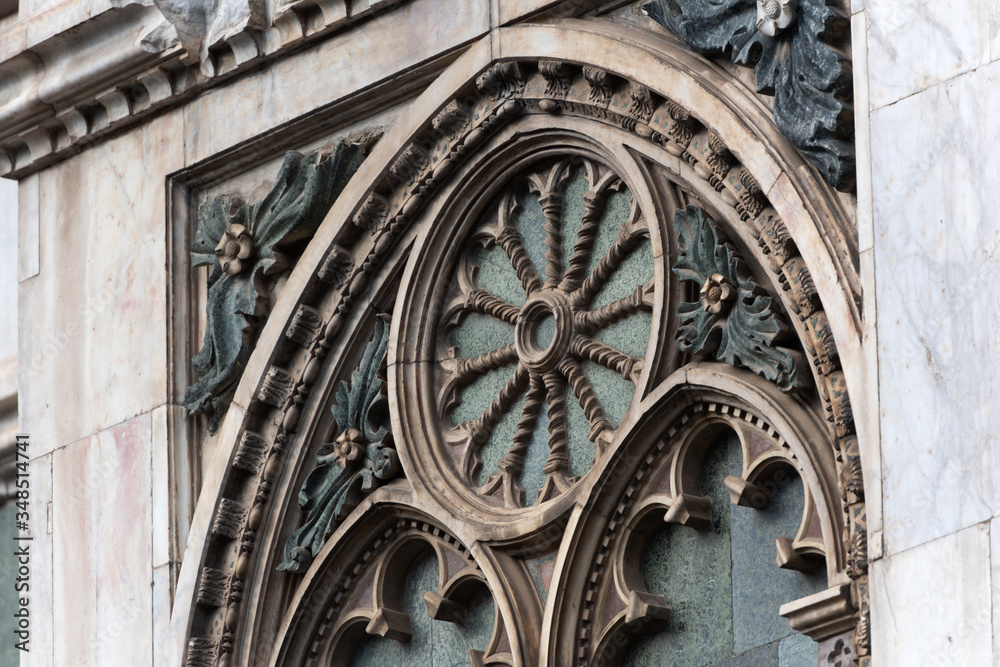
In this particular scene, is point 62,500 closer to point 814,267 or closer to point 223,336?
point 223,336

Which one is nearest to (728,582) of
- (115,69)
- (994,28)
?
(994,28)

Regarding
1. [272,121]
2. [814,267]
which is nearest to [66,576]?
[272,121]

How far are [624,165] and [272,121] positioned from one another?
2047 mm

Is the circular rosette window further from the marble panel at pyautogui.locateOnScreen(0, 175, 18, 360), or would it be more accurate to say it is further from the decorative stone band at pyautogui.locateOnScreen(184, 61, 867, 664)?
the marble panel at pyautogui.locateOnScreen(0, 175, 18, 360)

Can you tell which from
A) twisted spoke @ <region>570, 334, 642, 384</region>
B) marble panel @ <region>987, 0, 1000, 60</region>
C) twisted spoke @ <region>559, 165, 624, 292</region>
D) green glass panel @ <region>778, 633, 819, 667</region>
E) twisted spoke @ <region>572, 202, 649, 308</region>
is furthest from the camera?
twisted spoke @ <region>559, 165, 624, 292</region>

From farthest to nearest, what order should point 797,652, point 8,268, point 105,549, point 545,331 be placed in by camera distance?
point 8,268 < point 105,549 < point 545,331 < point 797,652

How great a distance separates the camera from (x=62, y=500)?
11.4 meters

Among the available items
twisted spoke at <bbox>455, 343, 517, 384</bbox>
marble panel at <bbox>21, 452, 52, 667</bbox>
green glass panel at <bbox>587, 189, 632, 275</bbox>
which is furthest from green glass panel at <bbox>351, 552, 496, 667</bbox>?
marble panel at <bbox>21, 452, 52, 667</bbox>

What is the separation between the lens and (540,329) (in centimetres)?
1011

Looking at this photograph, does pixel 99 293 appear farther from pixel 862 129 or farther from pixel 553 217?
pixel 862 129

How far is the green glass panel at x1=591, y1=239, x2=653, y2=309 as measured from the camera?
980 cm

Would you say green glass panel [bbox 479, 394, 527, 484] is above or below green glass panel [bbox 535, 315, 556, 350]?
below

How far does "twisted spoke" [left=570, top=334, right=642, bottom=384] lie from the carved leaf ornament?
4.37ft

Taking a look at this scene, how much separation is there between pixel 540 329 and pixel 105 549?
8.06ft
